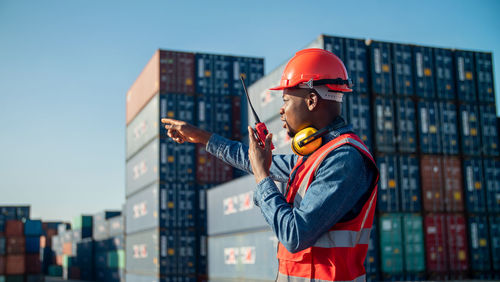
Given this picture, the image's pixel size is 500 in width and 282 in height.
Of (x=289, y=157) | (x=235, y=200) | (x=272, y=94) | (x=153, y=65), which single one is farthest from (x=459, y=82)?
(x=289, y=157)

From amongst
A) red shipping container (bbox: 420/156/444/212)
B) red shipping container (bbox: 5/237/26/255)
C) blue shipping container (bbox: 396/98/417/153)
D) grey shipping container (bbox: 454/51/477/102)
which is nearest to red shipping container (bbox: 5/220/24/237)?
red shipping container (bbox: 5/237/26/255)

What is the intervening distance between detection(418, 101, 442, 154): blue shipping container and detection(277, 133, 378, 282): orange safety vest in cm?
1533

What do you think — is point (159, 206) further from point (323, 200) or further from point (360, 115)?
point (323, 200)

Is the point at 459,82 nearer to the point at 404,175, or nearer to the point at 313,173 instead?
the point at 404,175

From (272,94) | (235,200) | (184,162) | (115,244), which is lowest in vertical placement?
(115,244)

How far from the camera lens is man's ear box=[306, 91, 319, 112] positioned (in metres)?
2.63

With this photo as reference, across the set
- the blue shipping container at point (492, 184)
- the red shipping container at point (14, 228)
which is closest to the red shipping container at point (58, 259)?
the red shipping container at point (14, 228)

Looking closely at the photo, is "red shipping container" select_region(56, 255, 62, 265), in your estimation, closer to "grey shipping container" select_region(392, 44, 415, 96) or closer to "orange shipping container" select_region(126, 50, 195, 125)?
"orange shipping container" select_region(126, 50, 195, 125)

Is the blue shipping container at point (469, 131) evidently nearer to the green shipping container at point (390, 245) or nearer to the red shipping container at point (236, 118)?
the green shipping container at point (390, 245)

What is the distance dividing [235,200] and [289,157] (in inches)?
643

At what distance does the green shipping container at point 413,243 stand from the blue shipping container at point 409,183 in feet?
1.10

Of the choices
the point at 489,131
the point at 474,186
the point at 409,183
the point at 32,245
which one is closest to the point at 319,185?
the point at 409,183

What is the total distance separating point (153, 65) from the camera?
25281mm

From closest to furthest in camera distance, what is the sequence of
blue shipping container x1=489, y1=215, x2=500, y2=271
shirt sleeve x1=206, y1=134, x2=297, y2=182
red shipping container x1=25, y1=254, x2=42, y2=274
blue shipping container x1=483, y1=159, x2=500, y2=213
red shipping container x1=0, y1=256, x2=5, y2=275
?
1. shirt sleeve x1=206, y1=134, x2=297, y2=182
2. blue shipping container x1=489, y1=215, x2=500, y2=271
3. blue shipping container x1=483, y1=159, x2=500, y2=213
4. red shipping container x1=0, y1=256, x2=5, y2=275
5. red shipping container x1=25, y1=254, x2=42, y2=274
